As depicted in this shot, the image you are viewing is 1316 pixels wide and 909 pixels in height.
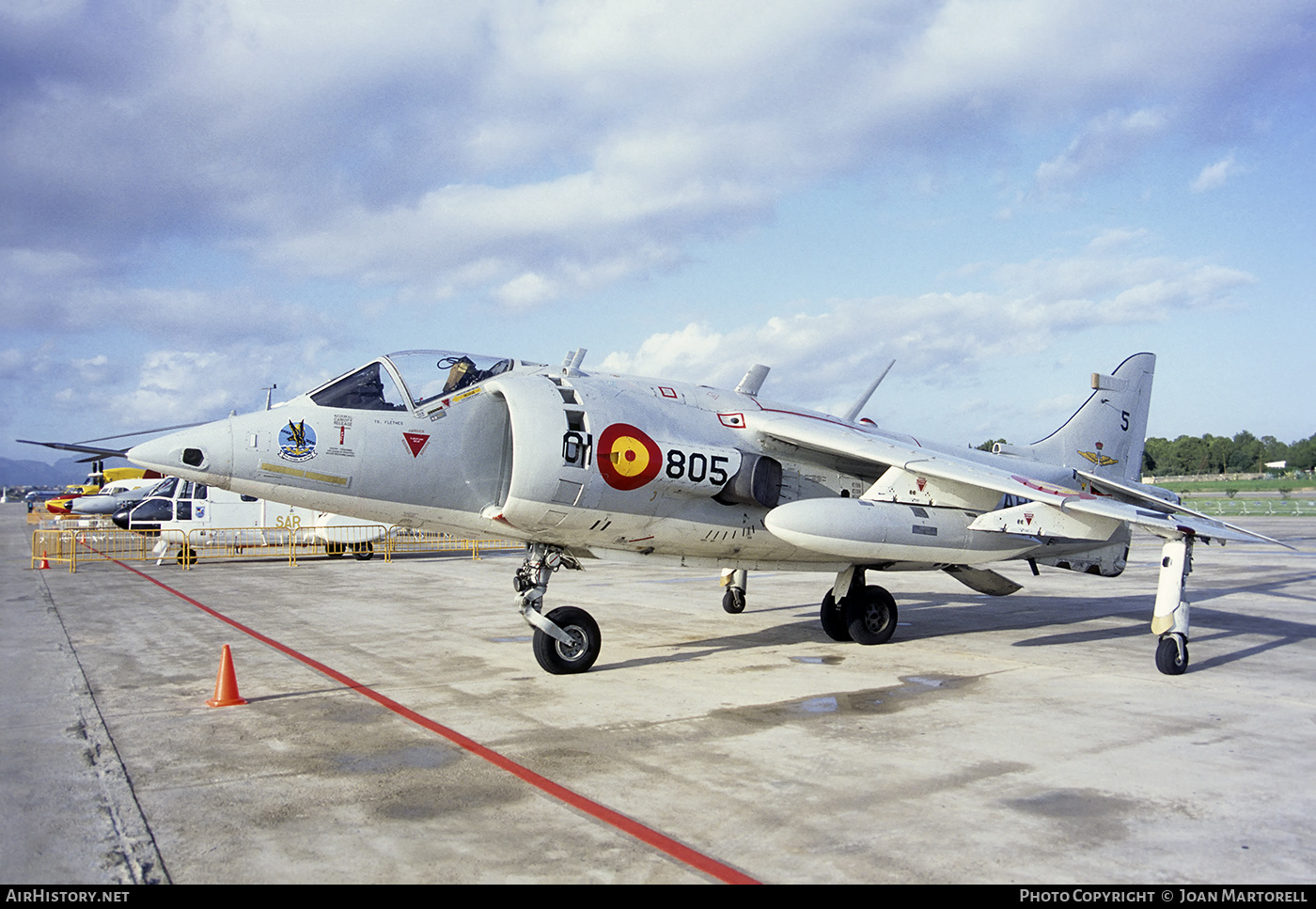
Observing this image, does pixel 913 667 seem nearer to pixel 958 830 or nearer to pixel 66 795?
pixel 958 830

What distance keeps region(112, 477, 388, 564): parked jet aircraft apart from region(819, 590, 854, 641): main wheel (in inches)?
683

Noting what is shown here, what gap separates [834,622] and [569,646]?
412 cm

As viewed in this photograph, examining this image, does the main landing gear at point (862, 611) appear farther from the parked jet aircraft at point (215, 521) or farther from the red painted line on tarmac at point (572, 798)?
the parked jet aircraft at point (215, 521)

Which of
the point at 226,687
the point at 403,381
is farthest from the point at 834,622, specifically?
the point at 226,687

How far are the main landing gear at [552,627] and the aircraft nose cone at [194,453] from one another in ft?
10.2

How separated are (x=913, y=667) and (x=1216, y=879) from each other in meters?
5.66

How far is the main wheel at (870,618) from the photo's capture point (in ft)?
37.2

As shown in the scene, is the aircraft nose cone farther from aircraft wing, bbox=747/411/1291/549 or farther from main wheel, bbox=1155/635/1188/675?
main wheel, bbox=1155/635/1188/675

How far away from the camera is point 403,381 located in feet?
29.0

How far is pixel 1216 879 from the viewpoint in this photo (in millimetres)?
4121

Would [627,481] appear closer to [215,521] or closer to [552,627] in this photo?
[552,627]

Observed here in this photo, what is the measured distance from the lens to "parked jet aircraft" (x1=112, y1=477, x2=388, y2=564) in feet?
82.1

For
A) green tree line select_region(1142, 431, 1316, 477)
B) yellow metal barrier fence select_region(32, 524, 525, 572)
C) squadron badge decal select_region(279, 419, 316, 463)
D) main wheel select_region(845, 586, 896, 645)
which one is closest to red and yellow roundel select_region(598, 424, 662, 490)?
squadron badge decal select_region(279, 419, 316, 463)

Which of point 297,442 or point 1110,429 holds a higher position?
point 1110,429
